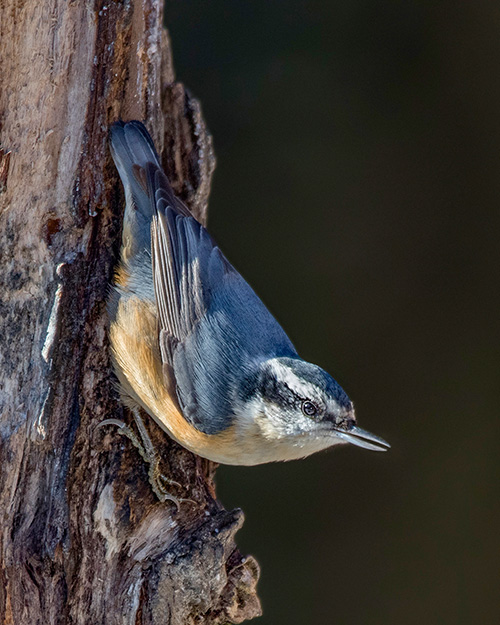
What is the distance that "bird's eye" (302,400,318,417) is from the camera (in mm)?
2223

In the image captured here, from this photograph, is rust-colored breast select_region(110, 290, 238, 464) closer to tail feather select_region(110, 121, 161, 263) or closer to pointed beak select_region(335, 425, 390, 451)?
tail feather select_region(110, 121, 161, 263)

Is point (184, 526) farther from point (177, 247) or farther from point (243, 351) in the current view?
point (177, 247)

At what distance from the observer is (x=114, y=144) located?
7.34 ft

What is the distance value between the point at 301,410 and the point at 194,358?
0.36 metres

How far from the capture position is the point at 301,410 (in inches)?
88.6

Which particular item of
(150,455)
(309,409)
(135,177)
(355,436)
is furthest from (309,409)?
(135,177)

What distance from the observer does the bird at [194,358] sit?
7.34 ft

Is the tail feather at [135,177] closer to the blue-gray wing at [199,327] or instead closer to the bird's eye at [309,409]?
the blue-gray wing at [199,327]

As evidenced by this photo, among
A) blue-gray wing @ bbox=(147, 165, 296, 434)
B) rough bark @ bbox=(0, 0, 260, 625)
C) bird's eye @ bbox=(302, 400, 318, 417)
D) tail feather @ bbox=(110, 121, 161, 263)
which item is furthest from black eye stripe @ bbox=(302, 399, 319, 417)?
tail feather @ bbox=(110, 121, 161, 263)

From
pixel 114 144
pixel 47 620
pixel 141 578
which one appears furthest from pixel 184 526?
pixel 114 144

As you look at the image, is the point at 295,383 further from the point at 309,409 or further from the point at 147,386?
the point at 147,386

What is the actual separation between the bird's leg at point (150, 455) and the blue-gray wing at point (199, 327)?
0.14 meters

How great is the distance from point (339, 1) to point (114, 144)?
1.29m

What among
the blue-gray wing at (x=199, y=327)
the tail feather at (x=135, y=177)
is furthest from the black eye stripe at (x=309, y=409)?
the tail feather at (x=135, y=177)
